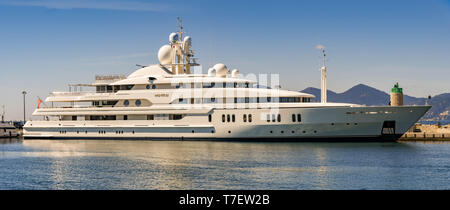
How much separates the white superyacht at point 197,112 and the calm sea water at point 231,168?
2.66 meters

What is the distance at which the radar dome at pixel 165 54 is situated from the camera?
170ft

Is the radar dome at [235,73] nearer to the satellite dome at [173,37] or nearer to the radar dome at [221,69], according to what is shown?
the radar dome at [221,69]

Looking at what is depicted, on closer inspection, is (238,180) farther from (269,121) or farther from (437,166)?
(269,121)

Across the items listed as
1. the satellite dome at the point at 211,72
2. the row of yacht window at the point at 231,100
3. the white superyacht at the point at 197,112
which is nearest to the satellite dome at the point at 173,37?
the white superyacht at the point at 197,112

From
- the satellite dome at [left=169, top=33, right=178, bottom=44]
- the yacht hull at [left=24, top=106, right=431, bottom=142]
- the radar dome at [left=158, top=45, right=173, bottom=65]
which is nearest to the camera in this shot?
the yacht hull at [left=24, top=106, right=431, bottom=142]

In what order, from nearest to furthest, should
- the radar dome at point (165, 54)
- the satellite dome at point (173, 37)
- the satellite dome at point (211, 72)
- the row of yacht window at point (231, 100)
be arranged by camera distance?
the row of yacht window at point (231, 100) → the satellite dome at point (211, 72) → the radar dome at point (165, 54) → the satellite dome at point (173, 37)

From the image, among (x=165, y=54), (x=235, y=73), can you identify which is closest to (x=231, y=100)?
(x=235, y=73)

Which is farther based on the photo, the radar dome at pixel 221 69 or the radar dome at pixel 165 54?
the radar dome at pixel 165 54

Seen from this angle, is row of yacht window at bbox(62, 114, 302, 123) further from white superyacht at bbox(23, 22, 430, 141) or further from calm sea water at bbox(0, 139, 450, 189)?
calm sea water at bbox(0, 139, 450, 189)

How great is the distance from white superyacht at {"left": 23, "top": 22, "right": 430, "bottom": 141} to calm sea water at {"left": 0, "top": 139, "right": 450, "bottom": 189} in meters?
2.66

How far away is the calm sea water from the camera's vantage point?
22805 mm

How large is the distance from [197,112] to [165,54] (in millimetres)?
10053

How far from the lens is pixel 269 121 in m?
42.8

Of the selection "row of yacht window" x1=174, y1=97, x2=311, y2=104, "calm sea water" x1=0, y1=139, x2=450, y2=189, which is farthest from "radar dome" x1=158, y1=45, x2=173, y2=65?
"calm sea water" x1=0, y1=139, x2=450, y2=189
